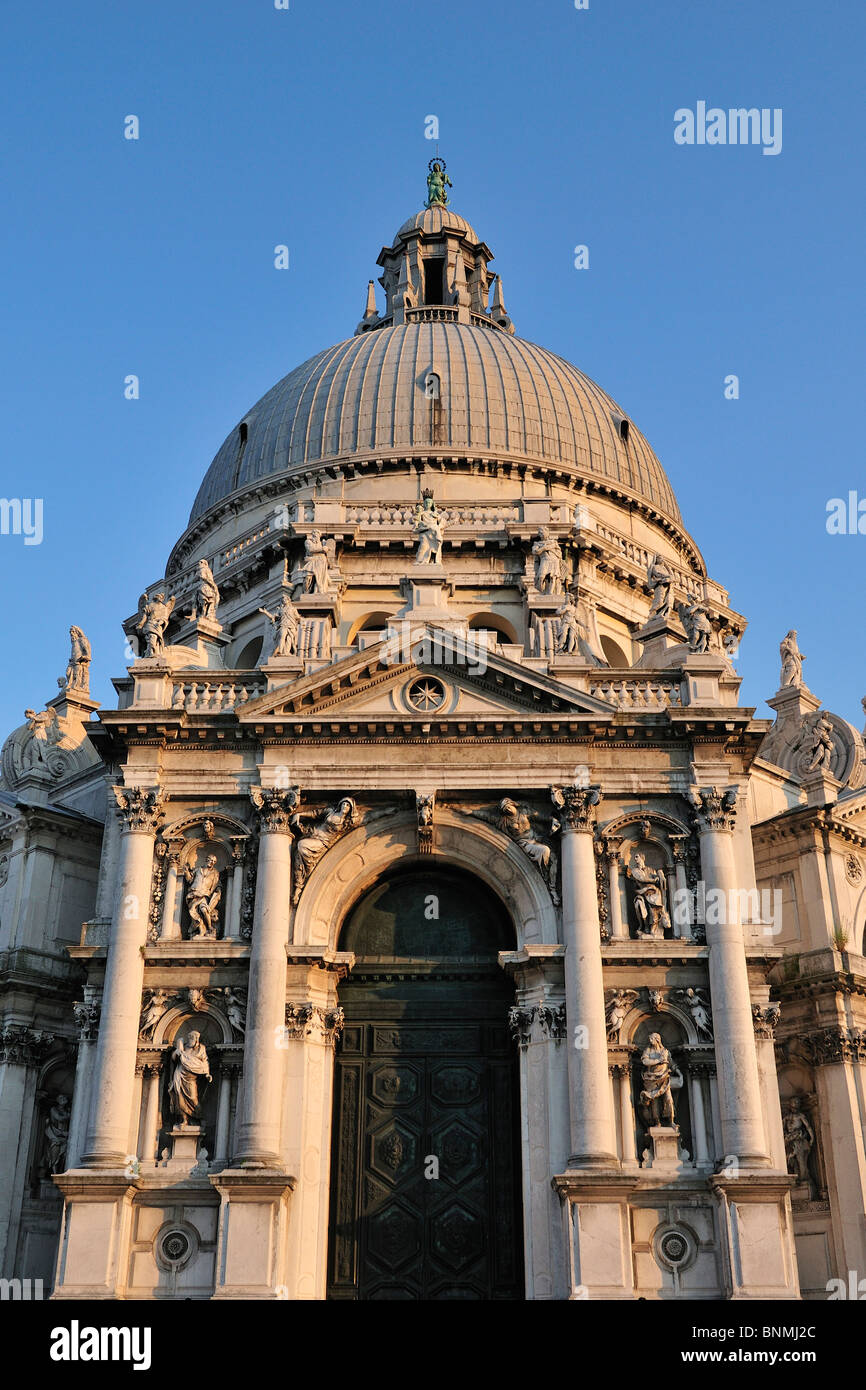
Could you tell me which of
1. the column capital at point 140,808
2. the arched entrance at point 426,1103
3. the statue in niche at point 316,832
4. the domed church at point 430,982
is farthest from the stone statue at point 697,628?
the column capital at point 140,808

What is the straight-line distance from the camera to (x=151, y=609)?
100ft

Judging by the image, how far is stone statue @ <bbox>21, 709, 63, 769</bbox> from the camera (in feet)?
120

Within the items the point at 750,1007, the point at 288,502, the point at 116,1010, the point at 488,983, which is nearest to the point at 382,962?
the point at 488,983

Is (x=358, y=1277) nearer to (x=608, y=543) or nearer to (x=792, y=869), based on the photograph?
(x=792, y=869)

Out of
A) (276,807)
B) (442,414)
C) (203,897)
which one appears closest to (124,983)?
(203,897)

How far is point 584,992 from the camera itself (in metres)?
26.5

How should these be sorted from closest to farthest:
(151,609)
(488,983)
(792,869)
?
(488,983) < (151,609) < (792,869)

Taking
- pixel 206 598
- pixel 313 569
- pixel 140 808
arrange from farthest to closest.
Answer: pixel 313 569, pixel 206 598, pixel 140 808

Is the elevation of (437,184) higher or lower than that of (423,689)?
higher

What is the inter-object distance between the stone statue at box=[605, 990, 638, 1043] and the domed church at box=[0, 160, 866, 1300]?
5 centimetres

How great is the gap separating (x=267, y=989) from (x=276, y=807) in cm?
340

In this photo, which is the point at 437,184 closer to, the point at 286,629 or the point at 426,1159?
the point at 286,629

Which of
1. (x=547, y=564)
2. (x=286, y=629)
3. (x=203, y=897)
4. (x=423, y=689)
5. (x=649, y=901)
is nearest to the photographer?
(x=649, y=901)

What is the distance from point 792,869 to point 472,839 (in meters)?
9.63
